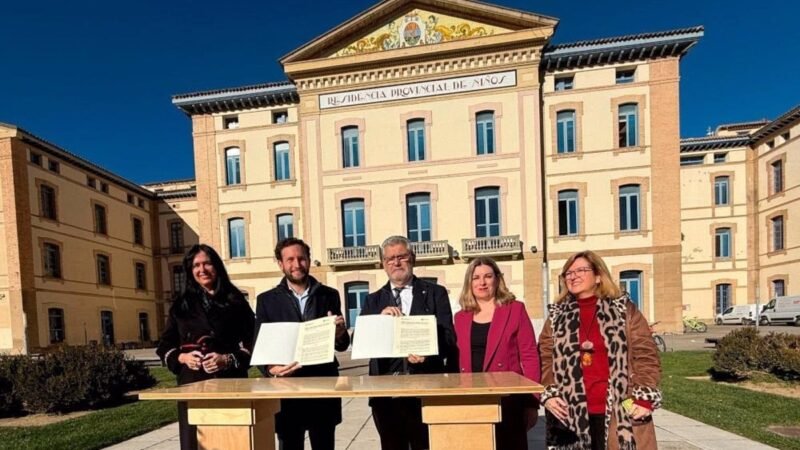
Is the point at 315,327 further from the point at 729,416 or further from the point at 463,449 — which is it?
the point at 729,416

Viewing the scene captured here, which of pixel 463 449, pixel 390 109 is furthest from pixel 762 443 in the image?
pixel 390 109

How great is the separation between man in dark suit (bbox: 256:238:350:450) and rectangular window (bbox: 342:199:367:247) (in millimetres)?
14611

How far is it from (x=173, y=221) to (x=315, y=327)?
1116 inches

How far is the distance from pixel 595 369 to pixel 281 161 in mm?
18158

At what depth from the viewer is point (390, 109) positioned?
17281 mm

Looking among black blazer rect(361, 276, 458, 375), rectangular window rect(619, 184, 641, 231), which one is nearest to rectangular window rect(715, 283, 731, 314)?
rectangular window rect(619, 184, 641, 231)

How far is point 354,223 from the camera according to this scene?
17734 millimetres

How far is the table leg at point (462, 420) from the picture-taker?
87.3 inches

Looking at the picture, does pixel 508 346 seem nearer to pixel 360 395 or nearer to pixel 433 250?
pixel 360 395

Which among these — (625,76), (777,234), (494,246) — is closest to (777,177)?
(777,234)

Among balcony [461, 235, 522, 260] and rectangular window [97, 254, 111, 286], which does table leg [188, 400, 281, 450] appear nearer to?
balcony [461, 235, 522, 260]

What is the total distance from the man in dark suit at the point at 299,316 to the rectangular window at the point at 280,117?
17316mm

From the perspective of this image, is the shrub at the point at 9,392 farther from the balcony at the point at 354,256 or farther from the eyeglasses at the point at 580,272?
the balcony at the point at 354,256

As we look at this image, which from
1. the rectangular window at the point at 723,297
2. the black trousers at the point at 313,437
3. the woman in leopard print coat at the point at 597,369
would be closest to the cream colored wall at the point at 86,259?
the black trousers at the point at 313,437
